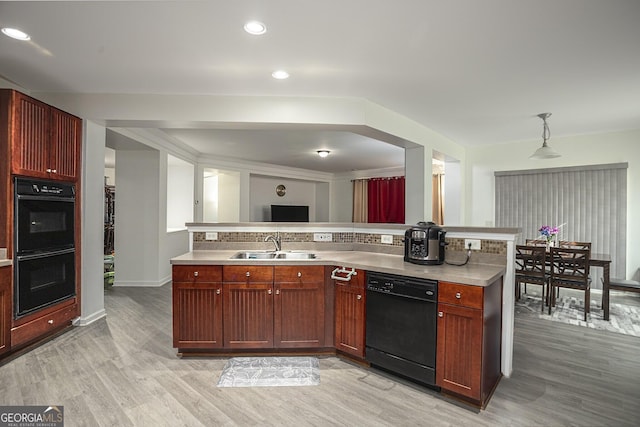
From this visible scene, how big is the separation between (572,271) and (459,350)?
304cm

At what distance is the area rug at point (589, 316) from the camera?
3493 millimetres

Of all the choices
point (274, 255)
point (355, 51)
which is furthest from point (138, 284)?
point (355, 51)

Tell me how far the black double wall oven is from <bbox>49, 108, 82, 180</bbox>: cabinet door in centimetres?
13

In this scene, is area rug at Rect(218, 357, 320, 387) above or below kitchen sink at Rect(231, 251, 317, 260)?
below

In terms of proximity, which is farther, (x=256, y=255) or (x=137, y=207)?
(x=137, y=207)

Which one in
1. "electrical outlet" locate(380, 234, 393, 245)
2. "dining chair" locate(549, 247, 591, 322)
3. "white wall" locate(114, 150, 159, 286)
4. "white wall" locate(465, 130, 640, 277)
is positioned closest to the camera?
"electrical outlet" locate(380, 234, 393, 245)

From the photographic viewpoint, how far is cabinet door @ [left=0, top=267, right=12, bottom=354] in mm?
2521

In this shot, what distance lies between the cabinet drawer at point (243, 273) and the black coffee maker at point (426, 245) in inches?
46.3

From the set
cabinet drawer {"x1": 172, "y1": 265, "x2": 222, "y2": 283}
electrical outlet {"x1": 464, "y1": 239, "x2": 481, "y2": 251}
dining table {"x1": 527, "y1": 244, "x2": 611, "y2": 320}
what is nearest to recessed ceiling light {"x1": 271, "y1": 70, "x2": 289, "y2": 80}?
cabinet drawer {"x1": 172, "y1": 265, "x2": 222, "y2": 283}

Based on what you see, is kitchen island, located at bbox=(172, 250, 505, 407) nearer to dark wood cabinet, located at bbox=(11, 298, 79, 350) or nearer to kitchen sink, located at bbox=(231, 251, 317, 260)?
kitchen sink, located at bbox=(231, 251, 317, 260)

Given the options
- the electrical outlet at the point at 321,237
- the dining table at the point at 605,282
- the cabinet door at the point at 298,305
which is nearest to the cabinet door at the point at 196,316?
the cabinet door at the point at 298,305

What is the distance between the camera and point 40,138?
2.85m

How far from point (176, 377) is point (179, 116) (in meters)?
2.29

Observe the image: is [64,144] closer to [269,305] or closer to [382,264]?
[269,305]
